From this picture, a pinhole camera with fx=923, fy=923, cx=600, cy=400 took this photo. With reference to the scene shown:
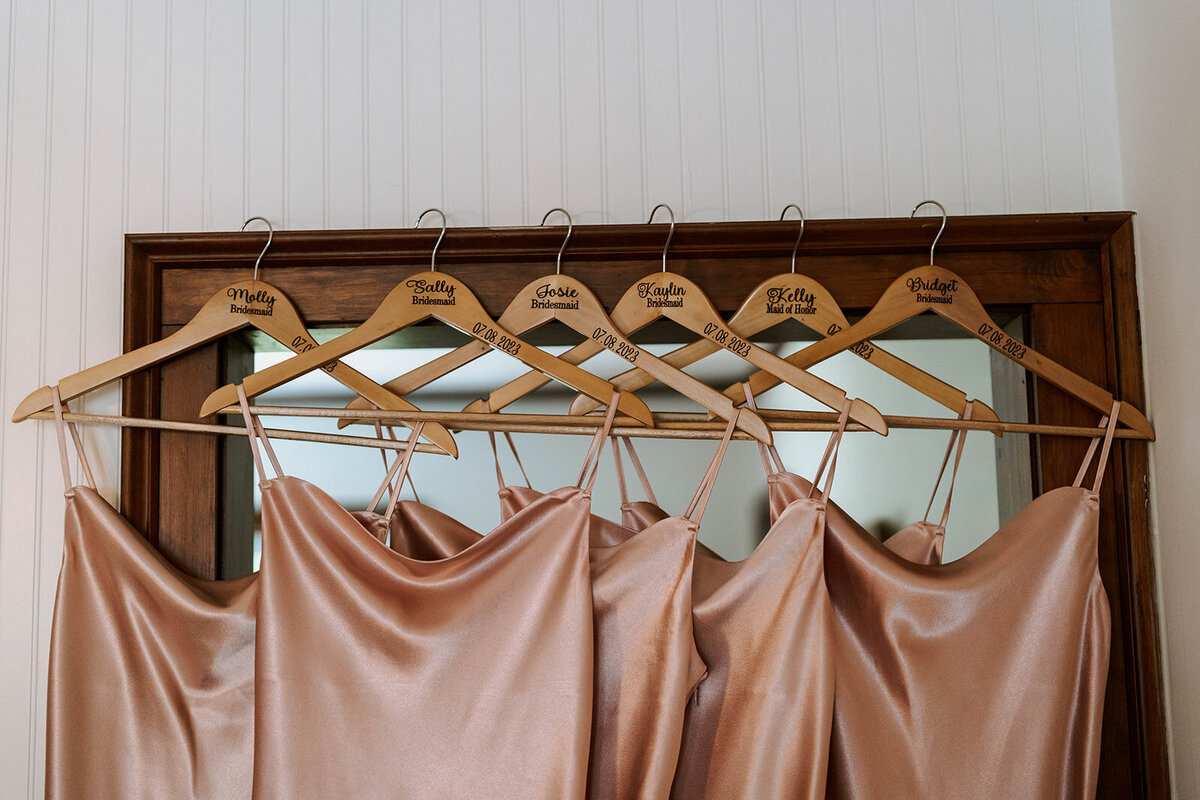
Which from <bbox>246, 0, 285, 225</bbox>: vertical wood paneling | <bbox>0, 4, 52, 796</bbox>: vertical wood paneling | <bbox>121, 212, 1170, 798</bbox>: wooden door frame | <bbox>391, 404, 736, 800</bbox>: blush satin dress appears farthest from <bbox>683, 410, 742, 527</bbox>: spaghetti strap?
<bbox>0, 4, 52, 796</bbox>: vertical wood paneling

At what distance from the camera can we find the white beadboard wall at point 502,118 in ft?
4.88

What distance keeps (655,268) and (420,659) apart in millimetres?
679

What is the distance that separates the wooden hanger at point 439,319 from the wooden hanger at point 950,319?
0.22 m

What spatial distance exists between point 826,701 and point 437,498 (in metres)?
0.68

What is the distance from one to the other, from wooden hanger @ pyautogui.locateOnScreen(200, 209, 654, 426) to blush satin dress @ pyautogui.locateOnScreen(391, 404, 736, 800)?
0.21 meters

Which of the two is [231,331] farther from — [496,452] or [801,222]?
[801,222]

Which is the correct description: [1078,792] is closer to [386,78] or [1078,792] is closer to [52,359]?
[386,78]

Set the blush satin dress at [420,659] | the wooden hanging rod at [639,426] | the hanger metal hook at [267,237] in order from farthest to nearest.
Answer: the hanger metal hook at [267,237] < the wooden hanging rod at [639,426] < the blush satin dress at [420,659]

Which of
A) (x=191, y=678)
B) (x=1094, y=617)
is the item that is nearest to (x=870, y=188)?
(x=1094, y=617)

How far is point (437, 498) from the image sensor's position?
1.50m

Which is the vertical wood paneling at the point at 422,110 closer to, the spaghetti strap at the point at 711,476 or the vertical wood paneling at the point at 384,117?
the vertical wood paneling at the point at 384,117

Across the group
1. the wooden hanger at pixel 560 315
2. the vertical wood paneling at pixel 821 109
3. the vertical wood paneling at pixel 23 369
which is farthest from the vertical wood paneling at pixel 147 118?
the vertical wood paneling at pixel 821 109

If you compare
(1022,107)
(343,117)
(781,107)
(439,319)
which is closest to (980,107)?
(1022,107)

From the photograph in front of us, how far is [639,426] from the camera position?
52.6 inches
